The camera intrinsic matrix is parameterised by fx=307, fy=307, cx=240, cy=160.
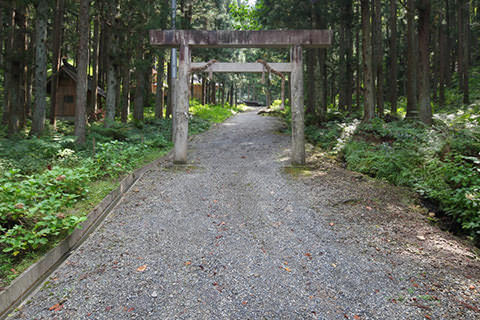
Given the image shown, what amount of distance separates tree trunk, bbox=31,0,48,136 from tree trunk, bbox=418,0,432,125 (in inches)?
556

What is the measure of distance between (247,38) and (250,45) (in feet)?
0.73

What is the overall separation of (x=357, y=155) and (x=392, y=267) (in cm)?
561

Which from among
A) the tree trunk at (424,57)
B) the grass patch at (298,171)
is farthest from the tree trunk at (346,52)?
the grass patch at (298,171)

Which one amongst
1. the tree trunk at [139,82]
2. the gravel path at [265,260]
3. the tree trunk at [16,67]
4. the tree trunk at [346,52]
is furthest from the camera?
the tree trunk at [346,52]

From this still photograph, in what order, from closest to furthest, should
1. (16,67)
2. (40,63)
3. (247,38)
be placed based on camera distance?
1. (247,38)
2. (40,63)
3. (16,67)

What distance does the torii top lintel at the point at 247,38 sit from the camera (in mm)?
8852

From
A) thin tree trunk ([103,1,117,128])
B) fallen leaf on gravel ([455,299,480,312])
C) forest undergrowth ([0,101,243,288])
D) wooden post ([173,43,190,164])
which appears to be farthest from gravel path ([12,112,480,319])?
thin tree trunk ([103,1,117,128])

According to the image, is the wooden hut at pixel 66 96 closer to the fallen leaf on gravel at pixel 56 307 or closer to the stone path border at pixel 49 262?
the stone path border at pixel 49 262

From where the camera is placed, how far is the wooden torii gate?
8875 mm

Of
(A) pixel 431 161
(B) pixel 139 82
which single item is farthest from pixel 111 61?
(A) pixel 431 161

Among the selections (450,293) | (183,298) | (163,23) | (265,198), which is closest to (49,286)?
(183,298)

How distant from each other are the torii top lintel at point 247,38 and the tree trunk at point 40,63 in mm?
5800

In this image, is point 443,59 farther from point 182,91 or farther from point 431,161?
point 182,91

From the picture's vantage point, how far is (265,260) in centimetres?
435
